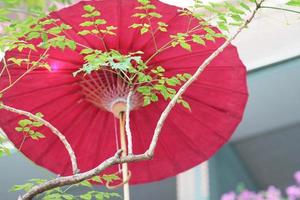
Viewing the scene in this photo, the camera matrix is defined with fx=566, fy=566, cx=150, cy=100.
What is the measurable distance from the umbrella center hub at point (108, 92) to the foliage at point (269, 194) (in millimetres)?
846

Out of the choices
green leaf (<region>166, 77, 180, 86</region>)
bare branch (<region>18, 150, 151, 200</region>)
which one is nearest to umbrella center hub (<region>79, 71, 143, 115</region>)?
green leaf (<region>166, 77, 180, 86</region>)

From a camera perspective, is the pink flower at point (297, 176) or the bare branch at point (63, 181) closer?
the bare branch at point (63, 181)

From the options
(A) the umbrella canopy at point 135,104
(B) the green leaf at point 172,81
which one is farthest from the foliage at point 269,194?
(B) the green leaf at point 172,81

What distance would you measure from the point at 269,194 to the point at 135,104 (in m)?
0.89

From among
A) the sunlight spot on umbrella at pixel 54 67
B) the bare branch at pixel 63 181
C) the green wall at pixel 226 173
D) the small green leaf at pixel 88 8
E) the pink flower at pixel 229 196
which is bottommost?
the bare branch at pixel 63 181

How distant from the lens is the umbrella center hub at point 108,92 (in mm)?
1981

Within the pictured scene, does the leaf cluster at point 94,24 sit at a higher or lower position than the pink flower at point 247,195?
higher

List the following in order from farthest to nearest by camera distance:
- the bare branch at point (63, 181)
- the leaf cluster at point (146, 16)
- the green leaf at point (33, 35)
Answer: the leaf cluster at point (146, 16)
the green leaf at point (33, 35)
the bare branch at point (63, 181)

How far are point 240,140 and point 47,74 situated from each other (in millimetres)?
1144

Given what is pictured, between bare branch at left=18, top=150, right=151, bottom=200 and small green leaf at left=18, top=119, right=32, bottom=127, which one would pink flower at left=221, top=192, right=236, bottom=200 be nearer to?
small green leaf at left=18, top=119, right=32, bottom=127

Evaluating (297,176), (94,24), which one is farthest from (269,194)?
(94,24)

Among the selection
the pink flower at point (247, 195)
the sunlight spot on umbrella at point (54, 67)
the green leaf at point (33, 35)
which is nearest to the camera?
the green leaf at point (33, 35)

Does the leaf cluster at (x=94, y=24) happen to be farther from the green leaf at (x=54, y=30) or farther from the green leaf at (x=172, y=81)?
the green leaf at (x=172, y=81)

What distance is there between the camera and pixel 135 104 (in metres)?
2.01
